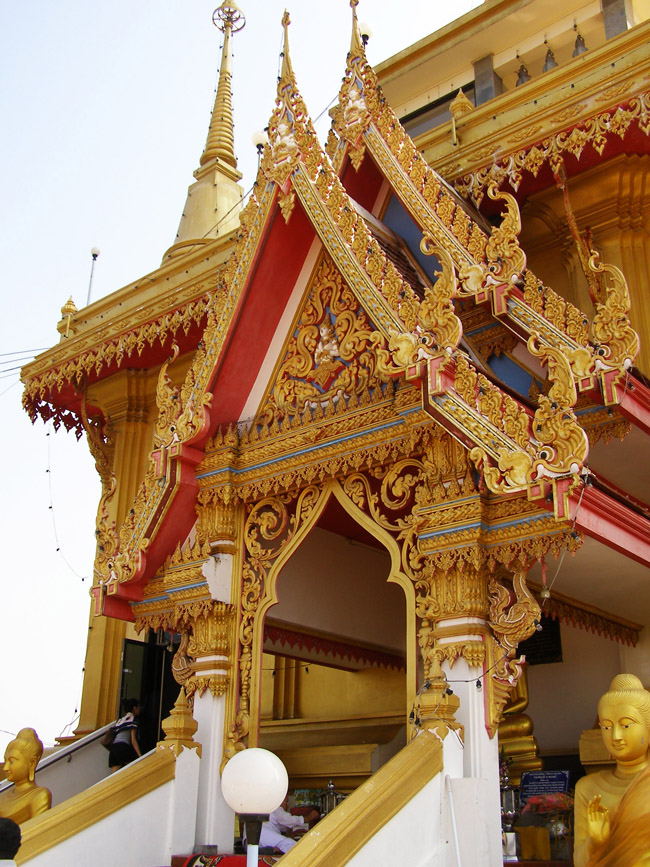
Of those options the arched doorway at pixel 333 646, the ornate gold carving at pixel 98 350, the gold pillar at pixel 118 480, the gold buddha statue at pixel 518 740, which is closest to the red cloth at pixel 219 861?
the arched doorway at pixel 333 646

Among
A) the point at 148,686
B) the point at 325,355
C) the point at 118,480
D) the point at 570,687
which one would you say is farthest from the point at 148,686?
the point at 325,355

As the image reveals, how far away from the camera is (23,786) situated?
5828 mm

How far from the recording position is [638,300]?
23.1 feet

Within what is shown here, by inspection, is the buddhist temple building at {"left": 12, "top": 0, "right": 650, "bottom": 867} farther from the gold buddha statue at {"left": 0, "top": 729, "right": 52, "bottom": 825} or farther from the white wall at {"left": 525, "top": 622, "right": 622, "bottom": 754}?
the gold buddha statue at {"left": 0, "top": 729, "right": 52, "bottom": 825}

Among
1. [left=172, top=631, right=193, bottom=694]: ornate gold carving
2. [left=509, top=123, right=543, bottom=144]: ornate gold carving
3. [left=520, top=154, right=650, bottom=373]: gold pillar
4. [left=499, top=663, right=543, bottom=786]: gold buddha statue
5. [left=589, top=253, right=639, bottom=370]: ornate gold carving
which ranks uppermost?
[left=509, top=123, right=543, bottom=144]: ornate gold carving

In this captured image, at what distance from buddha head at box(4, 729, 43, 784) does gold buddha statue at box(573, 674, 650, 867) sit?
3317mm

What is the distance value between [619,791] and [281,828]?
268 centimetres

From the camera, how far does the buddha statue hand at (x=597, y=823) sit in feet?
13.4

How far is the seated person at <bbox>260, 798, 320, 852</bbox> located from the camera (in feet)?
18.9


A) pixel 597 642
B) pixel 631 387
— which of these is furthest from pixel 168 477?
pixel 597 642

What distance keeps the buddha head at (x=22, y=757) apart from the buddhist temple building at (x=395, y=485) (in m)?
0.70

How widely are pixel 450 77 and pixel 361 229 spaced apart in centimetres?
663

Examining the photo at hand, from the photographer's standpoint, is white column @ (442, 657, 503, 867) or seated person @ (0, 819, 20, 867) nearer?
seated person @ (0, 819, 20, 867)

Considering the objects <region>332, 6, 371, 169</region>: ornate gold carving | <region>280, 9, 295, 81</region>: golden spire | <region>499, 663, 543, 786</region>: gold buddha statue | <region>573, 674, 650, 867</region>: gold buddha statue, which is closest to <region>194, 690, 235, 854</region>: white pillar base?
<region>499, 663, 543, 786</region>: gold buddha statue
